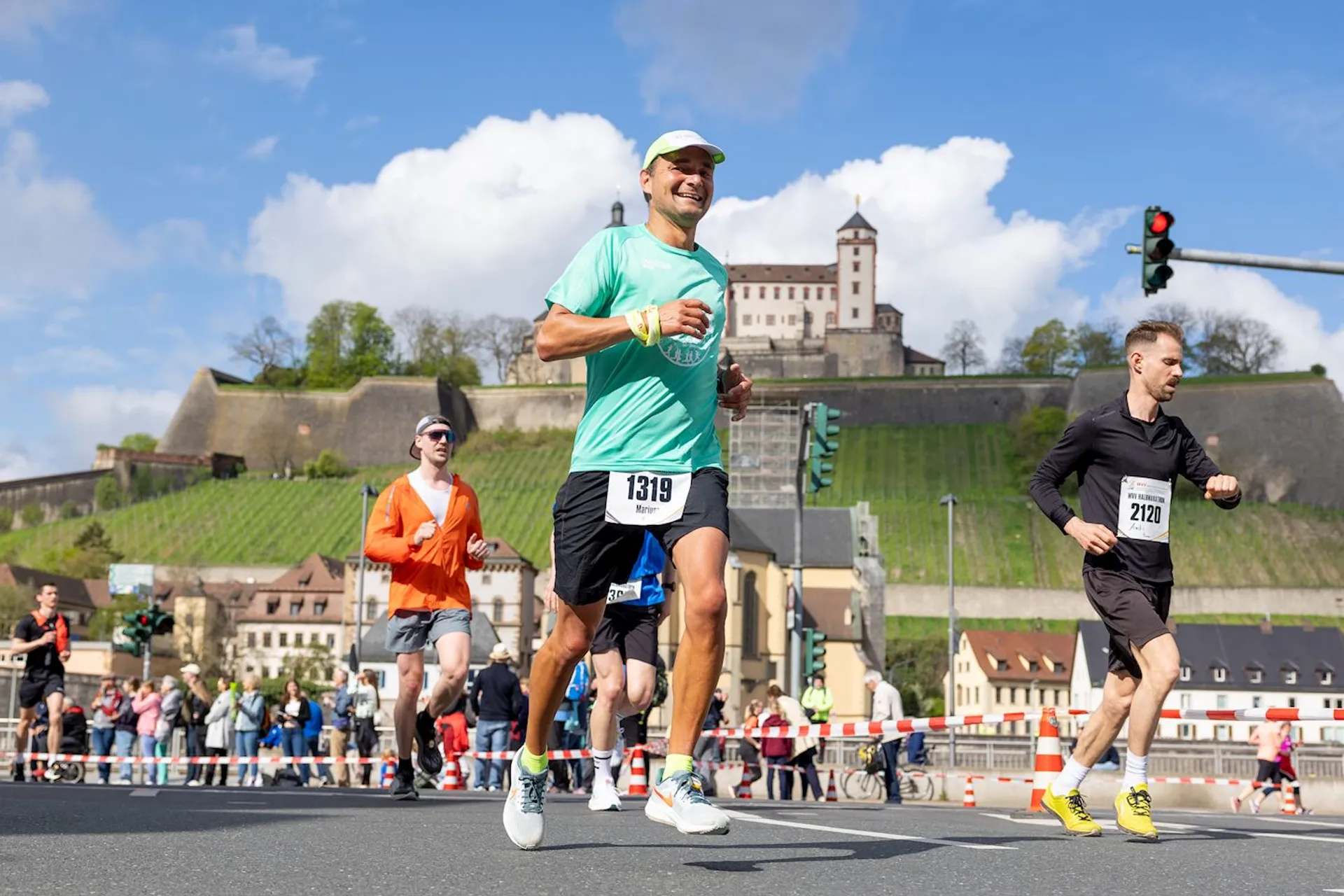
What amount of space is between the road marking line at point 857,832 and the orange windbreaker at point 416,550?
2313mm

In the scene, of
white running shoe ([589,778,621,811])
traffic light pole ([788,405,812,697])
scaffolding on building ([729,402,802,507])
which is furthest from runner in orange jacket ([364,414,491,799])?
scaffolding on building ([729,402,802,507])

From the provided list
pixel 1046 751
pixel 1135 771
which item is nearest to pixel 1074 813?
pixel 1135 771

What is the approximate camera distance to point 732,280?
17100cm

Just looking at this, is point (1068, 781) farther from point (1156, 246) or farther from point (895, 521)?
point (895, 521)

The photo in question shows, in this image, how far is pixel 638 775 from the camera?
13.5 m

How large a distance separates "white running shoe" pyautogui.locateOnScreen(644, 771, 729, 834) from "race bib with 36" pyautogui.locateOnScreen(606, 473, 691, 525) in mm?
819

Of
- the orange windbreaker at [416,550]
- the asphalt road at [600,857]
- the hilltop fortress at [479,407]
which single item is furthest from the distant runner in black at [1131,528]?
the hilltop fortress at [479,407]

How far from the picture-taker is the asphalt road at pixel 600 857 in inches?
169

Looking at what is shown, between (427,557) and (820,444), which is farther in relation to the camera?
(820,444)

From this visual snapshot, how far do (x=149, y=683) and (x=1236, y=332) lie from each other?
126 m

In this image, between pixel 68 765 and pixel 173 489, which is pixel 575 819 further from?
pixel 173 489

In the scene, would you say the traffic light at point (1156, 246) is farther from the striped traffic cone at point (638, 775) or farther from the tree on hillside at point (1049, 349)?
the tree on hillside at point (1049, 349)

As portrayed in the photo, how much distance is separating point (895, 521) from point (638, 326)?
113 m

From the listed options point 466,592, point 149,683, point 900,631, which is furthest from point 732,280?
point 466,592
